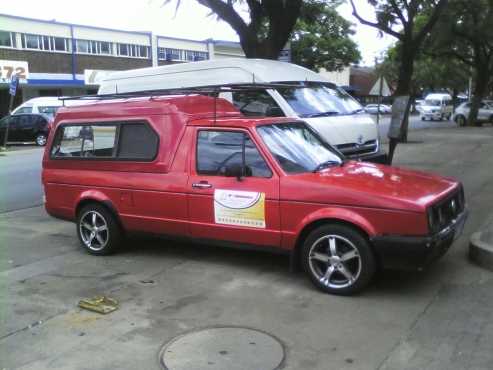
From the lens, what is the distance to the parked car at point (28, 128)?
26.5m

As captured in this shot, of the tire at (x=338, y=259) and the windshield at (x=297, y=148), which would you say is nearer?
the tire at (x=338, y=259)

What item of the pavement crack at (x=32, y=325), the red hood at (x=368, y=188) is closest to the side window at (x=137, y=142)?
the red hood at (x=368, y=188)

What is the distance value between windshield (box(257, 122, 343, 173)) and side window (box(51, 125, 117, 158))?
2.02 meters

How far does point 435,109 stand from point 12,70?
1266 inches

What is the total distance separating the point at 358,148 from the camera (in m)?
9.84

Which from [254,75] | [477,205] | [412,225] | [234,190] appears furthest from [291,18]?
[412,225]

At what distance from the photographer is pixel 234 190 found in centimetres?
577

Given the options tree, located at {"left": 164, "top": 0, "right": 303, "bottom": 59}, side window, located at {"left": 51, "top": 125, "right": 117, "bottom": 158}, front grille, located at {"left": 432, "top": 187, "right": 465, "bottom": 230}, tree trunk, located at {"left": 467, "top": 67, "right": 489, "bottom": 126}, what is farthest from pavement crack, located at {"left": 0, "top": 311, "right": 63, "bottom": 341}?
tree trunk, located at {"left": 467, "top": 67, "right": 489, "bottom": 126}

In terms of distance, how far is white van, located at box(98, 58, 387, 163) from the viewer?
30.6 ft

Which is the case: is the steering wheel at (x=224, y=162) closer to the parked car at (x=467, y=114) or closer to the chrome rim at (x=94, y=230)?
the chrome rim at (x=94, y=230)

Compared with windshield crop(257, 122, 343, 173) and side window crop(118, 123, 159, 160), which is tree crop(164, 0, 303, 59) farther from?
windshield crop(257, 122, 343, 173)

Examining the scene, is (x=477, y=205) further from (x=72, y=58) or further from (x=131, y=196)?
(x=72, y=58)

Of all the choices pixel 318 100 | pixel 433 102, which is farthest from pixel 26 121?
pixel 433 102

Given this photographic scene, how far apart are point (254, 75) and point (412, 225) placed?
5649 mm
